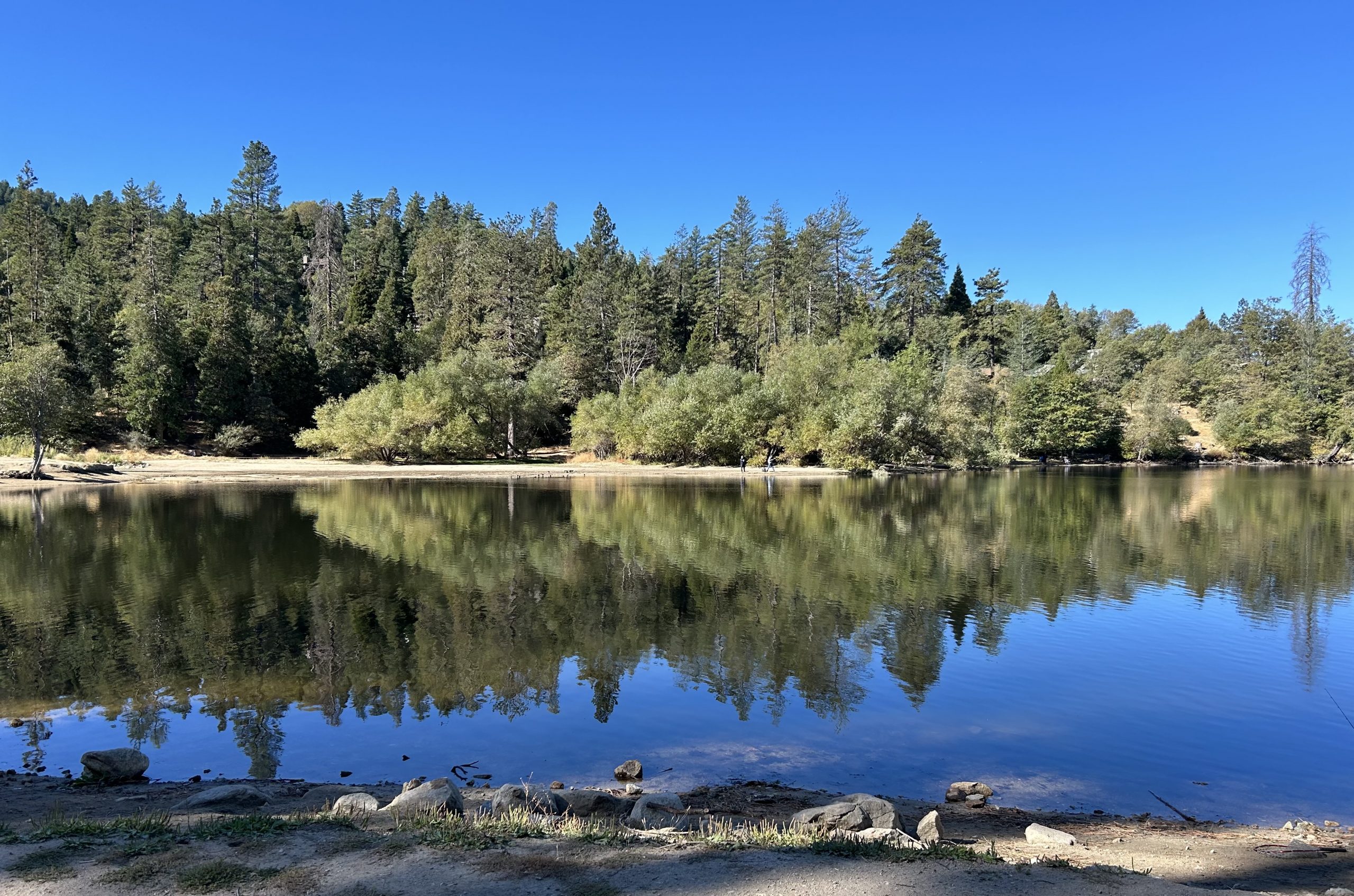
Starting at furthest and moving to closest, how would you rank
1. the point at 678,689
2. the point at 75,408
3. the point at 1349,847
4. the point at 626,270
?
the point at 626,270
the point at 75,408
the point at 678,689
the point at 1349,847

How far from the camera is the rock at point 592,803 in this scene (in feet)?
25.5

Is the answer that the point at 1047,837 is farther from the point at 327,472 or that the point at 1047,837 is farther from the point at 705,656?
the point at 327,472

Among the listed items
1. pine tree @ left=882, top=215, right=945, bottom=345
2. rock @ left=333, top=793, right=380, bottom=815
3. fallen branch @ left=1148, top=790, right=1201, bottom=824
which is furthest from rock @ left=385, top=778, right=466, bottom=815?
pine tree @ left=882, top=215, right=945, bottom=345

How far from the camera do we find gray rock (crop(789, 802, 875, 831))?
7273 millimetres

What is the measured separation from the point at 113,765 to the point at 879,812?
28.9ft

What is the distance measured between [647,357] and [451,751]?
80.9m

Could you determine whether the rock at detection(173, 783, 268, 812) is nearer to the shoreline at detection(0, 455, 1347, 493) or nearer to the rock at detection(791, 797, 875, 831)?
the rock at detection(791, 797, 875, 831)

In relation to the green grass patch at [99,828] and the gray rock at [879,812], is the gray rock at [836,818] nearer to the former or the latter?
the gray rock at [879,812]

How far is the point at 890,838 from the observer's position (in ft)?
22.0

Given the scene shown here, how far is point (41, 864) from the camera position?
5.70m

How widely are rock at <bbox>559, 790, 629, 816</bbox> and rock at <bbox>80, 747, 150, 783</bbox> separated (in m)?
5.49

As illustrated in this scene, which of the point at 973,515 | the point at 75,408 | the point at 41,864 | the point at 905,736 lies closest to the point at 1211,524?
the point at 973,515

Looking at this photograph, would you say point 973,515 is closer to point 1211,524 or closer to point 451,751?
point 1211,524

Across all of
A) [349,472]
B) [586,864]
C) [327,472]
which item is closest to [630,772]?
[586,864]
